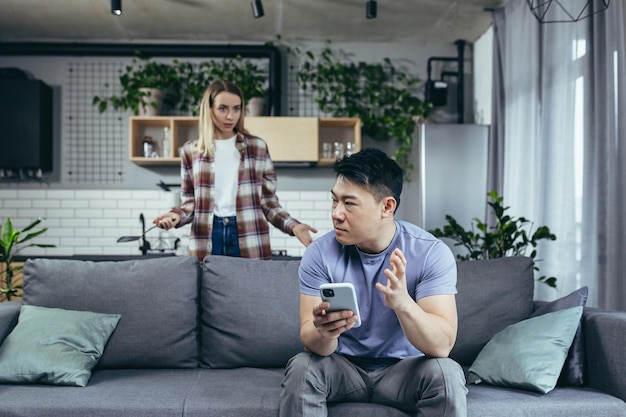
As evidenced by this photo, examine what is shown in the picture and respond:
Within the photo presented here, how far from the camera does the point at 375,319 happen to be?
6.71 ft

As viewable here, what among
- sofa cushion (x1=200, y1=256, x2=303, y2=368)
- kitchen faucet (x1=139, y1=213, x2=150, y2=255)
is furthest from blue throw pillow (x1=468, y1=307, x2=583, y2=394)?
kitchen faucet (x1=139, y1=213, x2=150, y2=255)

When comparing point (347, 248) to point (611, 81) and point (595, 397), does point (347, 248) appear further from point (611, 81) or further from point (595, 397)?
point (611, 81)

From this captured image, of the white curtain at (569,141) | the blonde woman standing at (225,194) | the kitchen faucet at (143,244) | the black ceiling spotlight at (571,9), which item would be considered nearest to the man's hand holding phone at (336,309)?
the blonde woman standing at (225,194)

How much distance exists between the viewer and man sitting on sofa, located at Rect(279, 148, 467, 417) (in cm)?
185

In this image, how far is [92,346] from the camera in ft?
8.09

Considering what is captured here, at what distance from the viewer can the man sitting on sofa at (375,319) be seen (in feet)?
6.08

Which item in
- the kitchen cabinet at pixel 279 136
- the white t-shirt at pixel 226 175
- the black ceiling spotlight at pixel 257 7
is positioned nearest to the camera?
the white t-shirt at pixel 226 175

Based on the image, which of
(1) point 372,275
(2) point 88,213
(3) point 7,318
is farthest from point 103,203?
Result: (1) point 372,275

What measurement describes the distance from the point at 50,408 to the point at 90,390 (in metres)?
0.15

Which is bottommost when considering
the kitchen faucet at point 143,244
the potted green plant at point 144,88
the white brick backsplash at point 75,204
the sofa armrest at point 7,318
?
the sofa armrest at point 7,318

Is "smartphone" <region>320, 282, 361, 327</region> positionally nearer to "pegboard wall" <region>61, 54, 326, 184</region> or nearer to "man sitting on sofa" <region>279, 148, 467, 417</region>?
"man sitting on sofa" <region>279, 148, 467, 417</region>

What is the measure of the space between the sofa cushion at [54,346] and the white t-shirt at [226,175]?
2.54 ft

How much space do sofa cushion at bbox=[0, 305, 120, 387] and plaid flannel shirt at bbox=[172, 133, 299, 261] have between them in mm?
661

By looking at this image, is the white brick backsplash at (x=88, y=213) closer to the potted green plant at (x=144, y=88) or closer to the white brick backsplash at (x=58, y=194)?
the white brick backsplash at (x=58, y=194)
